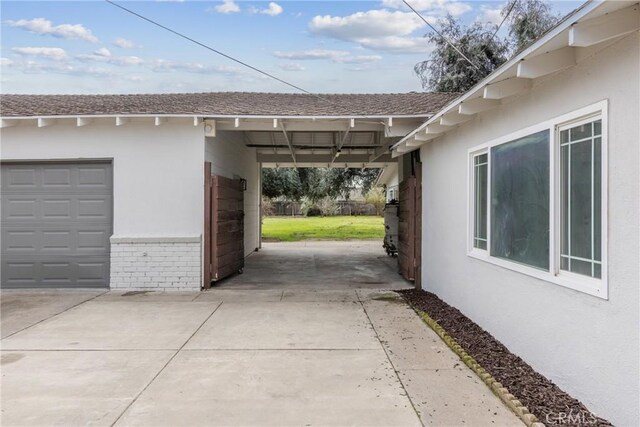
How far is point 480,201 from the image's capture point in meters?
5.48

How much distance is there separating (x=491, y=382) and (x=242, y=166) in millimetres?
9756

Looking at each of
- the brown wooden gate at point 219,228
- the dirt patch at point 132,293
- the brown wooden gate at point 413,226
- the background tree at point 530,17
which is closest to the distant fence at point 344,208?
the background tree at point 530,17

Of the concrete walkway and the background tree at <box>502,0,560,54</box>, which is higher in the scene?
the background tree at <box>502,0,560,54</box>

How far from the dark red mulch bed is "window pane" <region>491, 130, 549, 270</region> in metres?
0.99

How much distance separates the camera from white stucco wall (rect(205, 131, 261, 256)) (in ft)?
29.8

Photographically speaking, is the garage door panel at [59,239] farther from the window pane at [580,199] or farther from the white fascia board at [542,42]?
the window pane at [580,199]

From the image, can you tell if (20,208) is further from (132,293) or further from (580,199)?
(580,199)

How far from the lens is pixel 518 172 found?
14.3 feet

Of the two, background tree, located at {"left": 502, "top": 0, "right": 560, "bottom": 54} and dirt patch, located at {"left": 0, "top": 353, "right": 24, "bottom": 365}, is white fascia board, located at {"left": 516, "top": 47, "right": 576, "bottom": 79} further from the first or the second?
background tree, located at {"left": 502, "top": 0, "right": 560, "bottom": 54}

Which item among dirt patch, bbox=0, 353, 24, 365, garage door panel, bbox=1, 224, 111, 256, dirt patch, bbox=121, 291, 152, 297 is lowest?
dirt patch, bbox=0, 353, 24, 365

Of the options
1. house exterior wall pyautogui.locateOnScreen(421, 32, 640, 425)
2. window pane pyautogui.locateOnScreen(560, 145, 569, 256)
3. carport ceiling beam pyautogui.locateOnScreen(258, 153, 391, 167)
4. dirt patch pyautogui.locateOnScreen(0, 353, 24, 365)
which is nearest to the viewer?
house exterior wall pyautogui.locateOnScreen(421, 32, 640, 425)

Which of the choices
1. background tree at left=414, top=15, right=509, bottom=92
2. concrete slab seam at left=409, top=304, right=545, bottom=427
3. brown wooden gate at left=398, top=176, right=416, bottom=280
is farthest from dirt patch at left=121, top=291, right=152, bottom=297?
background tree at left=414, top=15, right=509, bottom=92

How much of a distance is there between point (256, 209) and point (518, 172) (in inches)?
490

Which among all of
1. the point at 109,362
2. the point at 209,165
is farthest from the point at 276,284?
the point at 109,362
